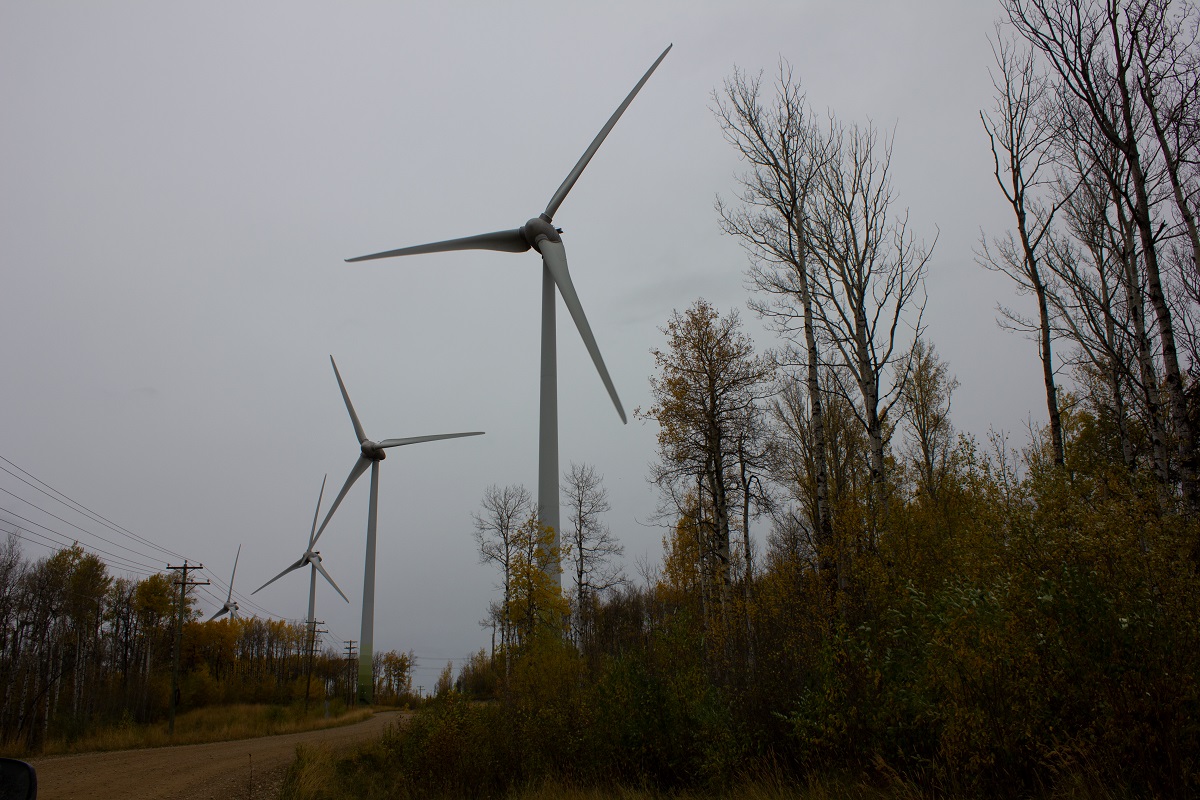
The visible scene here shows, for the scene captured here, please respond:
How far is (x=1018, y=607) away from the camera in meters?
6.07

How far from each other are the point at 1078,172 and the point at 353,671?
70219 mm

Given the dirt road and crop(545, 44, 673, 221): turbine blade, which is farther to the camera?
crop(545, 44, 673, 221): turbine blade

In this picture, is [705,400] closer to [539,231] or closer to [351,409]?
[539,231]

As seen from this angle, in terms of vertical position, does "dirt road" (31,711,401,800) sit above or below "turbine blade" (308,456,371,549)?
below

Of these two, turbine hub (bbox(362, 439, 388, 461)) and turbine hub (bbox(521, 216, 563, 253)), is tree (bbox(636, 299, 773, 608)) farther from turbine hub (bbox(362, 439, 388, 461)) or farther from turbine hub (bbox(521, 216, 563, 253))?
turbine hub (bbox(362, 439, 388, 461))

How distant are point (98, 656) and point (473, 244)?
46.5 m

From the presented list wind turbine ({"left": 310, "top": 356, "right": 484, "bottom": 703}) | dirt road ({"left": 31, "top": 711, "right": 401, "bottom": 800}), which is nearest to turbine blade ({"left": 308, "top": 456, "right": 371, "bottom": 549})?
Result: wind turbine ({"left": 310, "top": 356, "right": 484, "bottom": 703})

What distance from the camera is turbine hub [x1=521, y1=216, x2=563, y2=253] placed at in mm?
19031

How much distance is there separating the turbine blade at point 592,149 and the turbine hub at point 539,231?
1.45 feet

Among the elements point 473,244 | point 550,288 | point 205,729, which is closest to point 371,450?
point 205,729

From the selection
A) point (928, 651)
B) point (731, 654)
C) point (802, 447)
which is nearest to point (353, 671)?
point (802, 447)

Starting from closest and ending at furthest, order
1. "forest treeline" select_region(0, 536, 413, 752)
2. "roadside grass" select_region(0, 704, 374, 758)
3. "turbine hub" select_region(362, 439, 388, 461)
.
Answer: "roadside grass" select_region(0, 704, 374, 758) → "forest treeline" select_region(0, 536, 413, 752) → "turbine hub" select_region(362, 439, 388, 461)

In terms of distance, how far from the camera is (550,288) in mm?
18250

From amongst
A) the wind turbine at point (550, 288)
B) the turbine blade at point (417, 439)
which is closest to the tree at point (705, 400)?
the wind turbine at point (550, 288)
